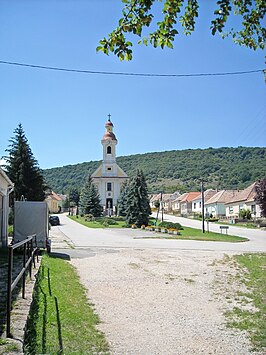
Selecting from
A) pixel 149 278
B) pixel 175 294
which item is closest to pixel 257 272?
pixel 149 278

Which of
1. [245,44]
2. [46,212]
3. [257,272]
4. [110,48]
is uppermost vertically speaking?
[245,44]

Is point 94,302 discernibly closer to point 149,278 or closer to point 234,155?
point 149,278

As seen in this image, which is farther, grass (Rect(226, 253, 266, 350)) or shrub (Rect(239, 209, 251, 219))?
shrub (Rect(239, 209, 251, 219))

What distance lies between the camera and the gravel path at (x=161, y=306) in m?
5.74

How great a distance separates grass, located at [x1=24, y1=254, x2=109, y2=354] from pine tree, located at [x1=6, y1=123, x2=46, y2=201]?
1170 inches

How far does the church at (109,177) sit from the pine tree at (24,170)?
37.9 m

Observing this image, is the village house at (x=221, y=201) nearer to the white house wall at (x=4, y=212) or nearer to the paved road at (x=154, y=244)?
the paved road at (x=154, y=244)

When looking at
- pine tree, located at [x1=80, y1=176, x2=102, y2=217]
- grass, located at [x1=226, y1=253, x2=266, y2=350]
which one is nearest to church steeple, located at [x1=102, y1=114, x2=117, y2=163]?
pine tree, located at [x1=80, y1=176, x2=102, y2=217]

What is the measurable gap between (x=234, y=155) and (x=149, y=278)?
461 feet

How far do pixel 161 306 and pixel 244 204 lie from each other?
209ft

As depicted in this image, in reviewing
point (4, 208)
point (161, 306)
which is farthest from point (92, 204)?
point (161, 306)

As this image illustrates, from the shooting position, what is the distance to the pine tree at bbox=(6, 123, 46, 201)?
38.2m

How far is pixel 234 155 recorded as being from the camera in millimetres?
146250

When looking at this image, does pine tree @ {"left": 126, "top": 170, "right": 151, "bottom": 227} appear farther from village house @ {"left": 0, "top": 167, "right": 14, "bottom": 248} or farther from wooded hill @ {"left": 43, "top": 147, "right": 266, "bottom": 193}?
wooded hill @ {"left": 43, "top": 147, "right": 266, "bottom": 193}
